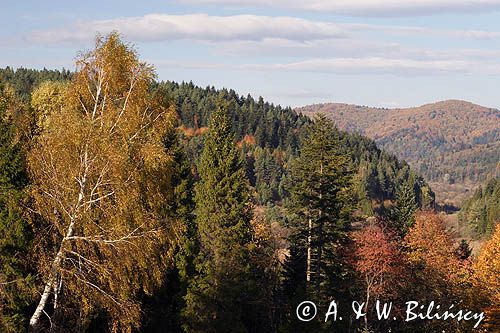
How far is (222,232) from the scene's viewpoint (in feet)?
99.1

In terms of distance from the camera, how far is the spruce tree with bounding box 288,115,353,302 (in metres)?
32.3

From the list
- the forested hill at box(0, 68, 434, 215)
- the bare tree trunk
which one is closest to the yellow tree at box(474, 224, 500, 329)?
the bare tree trunk

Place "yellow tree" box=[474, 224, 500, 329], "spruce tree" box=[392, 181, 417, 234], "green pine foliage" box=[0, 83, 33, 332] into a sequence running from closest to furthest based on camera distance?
"green pine foliage" box=[0, 83, 33, 332] → "yellow tree" box=[474, 224, 500, 329] → "spruce tree" box=[392, 181, 417, 234]

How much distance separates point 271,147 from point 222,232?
146049 mm

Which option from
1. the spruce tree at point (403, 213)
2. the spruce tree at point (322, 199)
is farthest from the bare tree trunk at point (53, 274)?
the spruce tree at point (403, 213)

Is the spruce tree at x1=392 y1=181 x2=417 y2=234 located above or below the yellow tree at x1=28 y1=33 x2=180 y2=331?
below

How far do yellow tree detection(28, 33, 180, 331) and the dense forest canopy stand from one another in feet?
0.15

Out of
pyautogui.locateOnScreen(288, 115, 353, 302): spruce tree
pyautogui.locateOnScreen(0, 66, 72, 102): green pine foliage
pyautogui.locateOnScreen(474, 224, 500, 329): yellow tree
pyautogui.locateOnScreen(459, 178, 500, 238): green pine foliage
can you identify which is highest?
pyautogui.locateOnScreen(0, 66, 72, 102): green pine foliage

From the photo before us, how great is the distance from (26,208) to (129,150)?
349 centimetres

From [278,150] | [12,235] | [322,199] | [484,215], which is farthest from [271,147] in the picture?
[12,235]

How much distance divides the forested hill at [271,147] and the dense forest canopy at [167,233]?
328 ft

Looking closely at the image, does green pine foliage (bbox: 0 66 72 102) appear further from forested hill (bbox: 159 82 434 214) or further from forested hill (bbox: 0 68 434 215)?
forested hill (bbox: 159 82 434 214)

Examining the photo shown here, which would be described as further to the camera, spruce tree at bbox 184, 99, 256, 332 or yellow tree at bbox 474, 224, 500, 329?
yellow tree at bbox 474, 224, 500, 329

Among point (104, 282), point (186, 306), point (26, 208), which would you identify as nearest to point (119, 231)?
point (104, 282)
